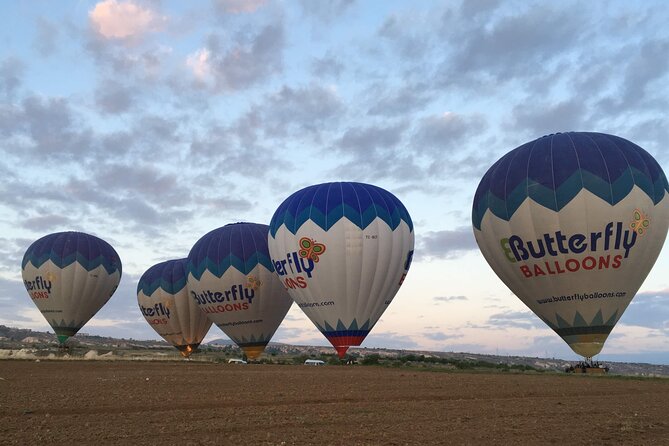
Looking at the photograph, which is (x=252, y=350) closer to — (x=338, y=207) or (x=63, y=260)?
(x=338, y=207)

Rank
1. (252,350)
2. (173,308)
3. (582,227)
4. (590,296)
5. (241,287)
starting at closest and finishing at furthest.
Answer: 1. (582,227)
2. (590,296)
3. (241,287)
4. (252,350)
5. (173,308)

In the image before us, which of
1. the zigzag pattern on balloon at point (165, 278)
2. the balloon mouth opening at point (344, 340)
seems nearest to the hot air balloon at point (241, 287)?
the balloon mouth opening at point (344, 340)

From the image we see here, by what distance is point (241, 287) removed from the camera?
4578 cm

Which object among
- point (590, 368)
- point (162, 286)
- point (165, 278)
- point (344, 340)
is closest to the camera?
point (590, 368)

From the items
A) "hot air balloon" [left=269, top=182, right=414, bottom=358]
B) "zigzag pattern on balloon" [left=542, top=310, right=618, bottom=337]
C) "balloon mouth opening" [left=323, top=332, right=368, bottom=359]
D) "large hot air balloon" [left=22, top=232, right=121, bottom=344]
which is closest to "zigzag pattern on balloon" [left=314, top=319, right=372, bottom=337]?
"hot air balloon" [left=269, top=182, right=414, bottom=358]

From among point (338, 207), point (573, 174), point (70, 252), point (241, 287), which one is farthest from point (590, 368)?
point (70, 252)

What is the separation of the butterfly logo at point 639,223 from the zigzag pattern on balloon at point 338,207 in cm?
1365

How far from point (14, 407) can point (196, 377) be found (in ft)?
36.7

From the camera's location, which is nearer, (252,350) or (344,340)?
(344,340)

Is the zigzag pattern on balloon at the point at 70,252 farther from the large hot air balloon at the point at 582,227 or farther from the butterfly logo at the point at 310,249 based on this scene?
the large hot air balloon at the point at 582,227

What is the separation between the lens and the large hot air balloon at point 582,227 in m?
31.7

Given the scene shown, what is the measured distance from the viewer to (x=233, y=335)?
47.5m


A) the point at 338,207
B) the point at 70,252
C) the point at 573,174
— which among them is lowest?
the point at 70,252

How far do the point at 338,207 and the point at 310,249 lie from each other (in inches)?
122
